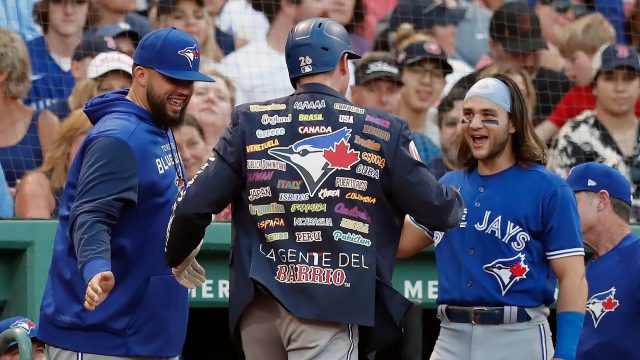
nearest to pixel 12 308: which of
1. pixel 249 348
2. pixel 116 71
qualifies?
pixel 116 71

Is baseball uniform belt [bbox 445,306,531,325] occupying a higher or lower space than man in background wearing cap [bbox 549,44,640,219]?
lower

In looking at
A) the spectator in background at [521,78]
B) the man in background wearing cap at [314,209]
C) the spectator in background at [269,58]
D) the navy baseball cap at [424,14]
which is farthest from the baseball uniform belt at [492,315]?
the navy baseball cap at [424,14]

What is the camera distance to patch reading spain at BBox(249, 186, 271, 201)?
11.1ft

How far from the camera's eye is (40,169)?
244 inches

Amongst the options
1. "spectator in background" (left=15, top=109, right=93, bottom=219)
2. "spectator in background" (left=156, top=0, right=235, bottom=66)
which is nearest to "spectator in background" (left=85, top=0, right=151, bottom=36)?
"spectator in background" (left=156, top=0, right=235, bottom=66)

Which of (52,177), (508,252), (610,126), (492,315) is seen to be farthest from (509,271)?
(610,126)

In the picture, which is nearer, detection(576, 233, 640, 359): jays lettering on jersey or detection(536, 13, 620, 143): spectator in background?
detection(576, 233, 640, 359): jays lettering on jersey

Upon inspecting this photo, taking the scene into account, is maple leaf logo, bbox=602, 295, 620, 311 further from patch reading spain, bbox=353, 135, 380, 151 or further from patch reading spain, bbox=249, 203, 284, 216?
patch reading spain, bbox=249, 203, 284, 216

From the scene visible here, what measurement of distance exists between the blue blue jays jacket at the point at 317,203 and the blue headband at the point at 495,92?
0.87 metres

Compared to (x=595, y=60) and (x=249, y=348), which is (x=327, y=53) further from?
(x=595, y=60)

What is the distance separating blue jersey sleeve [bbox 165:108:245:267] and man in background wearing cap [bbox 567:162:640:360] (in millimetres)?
1953

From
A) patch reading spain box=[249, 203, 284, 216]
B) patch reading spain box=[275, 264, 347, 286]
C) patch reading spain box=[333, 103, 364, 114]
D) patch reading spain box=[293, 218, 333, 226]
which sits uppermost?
patch reading spain box=[333, 103, 364, 114]

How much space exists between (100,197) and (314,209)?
0.71 m

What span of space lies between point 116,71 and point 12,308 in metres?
1.43
